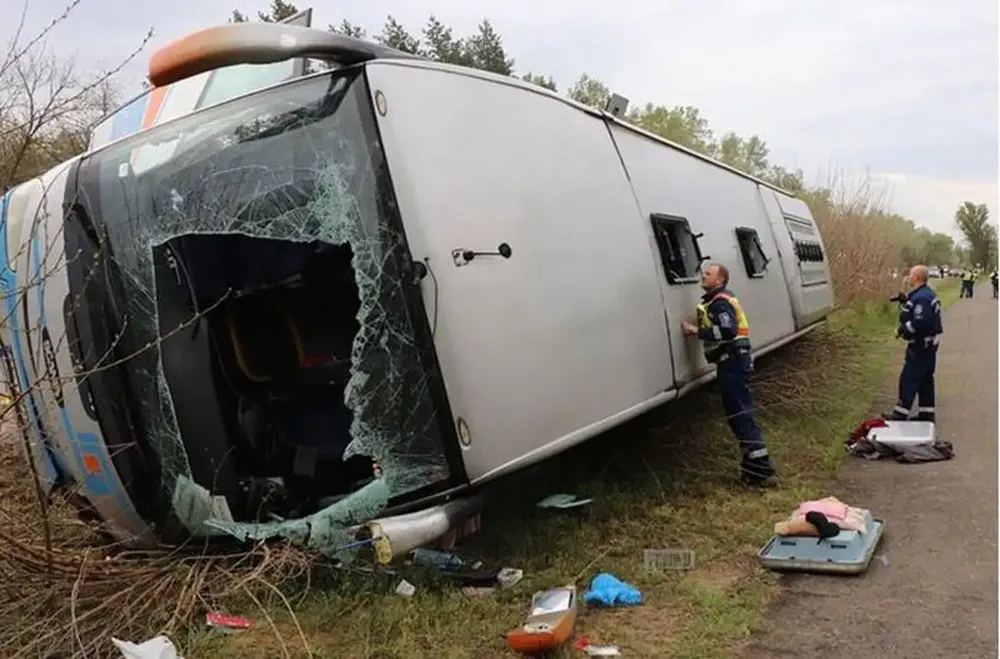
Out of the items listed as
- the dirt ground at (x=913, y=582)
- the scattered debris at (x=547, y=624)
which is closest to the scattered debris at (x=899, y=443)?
the dirt ground at (x=913, y=582)

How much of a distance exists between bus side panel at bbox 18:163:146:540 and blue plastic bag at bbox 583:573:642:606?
6.50 feet

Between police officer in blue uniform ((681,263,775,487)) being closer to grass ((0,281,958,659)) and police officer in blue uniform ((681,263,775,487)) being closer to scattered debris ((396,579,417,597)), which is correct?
grass ((0,281,958,659))

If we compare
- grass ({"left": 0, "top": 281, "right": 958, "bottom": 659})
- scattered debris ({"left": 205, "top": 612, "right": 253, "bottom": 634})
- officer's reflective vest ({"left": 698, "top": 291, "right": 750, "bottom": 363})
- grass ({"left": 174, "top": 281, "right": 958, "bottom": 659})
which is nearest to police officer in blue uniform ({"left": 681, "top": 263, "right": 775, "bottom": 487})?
officer's reflective vest ({"left": 698, "top": 291, "right": 750, "bottom": 363})

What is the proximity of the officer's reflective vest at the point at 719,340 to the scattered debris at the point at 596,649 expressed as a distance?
8.52 feet

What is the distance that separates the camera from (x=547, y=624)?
335 centimetres

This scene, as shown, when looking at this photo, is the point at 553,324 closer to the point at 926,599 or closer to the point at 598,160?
the point at 598,160

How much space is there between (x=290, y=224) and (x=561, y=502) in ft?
7.14

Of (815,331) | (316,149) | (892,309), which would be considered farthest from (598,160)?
(892,309)

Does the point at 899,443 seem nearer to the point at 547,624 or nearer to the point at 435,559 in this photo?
the point at 435,559

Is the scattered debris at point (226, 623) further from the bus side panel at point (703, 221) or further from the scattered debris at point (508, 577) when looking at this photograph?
the bus side panel at point (703, 221)

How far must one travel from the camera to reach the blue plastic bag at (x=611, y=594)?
3844 mm

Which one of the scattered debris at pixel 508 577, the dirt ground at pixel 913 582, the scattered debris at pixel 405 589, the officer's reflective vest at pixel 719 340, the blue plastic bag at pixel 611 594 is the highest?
the officer's reflective vest at pixel 719 340

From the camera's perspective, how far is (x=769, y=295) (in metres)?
8.24

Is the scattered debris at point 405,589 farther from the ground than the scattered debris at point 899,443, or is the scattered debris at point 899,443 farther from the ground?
the scattered debris at point 405,589
